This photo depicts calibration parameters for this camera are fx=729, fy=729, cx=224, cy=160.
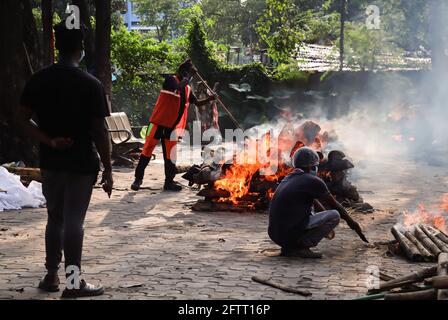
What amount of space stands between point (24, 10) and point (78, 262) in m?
9.17

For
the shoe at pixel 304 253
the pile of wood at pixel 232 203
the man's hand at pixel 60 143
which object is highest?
the man's hand at pixel 60 143

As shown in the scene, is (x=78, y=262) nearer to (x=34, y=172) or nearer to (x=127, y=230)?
(x=127, y=230)

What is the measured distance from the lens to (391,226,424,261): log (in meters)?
7.45

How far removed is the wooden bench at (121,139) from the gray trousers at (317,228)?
357 inches

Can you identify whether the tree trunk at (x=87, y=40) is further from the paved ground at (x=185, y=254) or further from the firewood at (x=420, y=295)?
the firewood at (x=420, y=295)

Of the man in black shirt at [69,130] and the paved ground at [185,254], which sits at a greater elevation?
the man in black shirt at [69,130]

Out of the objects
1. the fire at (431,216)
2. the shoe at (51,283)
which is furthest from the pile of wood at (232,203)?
the shoe at (51,283)

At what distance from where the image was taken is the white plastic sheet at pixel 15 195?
1079 cm

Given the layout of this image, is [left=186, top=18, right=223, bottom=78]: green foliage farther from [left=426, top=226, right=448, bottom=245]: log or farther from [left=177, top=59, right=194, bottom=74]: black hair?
[left=426, top=226, right=448, bottom=245]: log

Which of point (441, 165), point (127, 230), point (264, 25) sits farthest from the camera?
point (264, 25)

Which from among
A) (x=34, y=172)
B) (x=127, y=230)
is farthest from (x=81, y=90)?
(x=34, y=172)

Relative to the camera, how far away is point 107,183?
634 cm

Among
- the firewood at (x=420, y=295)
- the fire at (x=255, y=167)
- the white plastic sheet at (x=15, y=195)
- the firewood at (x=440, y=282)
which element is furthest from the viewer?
the fire at (x=255, y=167)

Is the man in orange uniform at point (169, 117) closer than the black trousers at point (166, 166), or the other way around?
the black trousers at point (166, 166)
